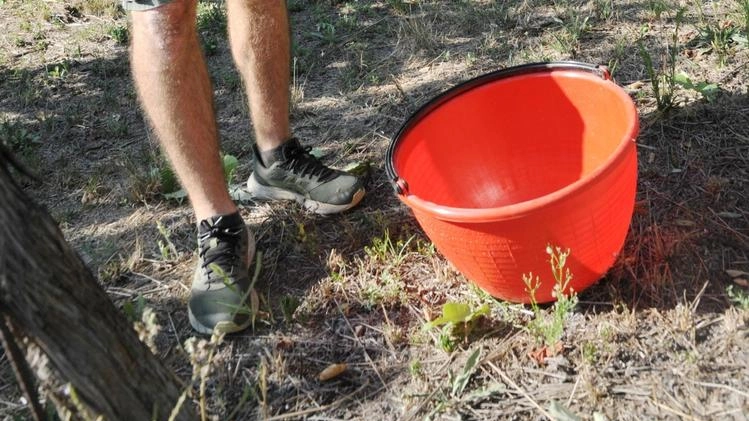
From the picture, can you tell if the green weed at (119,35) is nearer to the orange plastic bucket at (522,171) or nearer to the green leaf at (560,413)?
the orange plastic bucket at (522,171)

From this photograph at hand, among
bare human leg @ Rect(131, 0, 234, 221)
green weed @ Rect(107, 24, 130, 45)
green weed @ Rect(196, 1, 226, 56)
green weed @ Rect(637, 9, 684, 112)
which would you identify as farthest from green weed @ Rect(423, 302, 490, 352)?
green weed @ Rect(107, 24, 130, 45)

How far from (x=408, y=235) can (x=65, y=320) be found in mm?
1181

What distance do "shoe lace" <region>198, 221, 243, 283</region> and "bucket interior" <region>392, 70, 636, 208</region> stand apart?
551mm

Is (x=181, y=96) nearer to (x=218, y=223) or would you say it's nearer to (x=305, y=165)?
(x=218, y=223)

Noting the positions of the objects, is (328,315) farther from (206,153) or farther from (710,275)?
(710,275)

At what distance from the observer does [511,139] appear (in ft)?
7.49

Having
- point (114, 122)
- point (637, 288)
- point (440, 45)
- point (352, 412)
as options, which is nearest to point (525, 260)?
point (637, 288)

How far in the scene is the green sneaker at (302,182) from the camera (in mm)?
2441

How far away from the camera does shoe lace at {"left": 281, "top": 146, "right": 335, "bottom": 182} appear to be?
249 cm

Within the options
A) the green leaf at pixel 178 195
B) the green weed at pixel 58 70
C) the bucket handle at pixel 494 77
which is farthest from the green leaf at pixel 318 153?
the green weed at pixel 58 70

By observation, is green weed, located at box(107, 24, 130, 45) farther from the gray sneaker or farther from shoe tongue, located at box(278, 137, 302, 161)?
the gray sneaker

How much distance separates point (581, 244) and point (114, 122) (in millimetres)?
2344

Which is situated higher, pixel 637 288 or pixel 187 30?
pixel 187 30

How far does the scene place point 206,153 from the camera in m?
2.13
